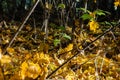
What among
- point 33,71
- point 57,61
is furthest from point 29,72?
point 57,61

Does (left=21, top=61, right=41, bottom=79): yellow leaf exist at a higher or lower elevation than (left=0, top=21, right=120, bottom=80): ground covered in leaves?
higher

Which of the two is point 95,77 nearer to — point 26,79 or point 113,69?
point 113,69

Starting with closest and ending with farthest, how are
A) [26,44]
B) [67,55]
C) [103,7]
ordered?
[67,55] < [26,44] < [103,7]

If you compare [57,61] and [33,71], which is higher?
[33,71]

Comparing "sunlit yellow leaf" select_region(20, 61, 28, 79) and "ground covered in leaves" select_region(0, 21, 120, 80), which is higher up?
"sunlit yellow leaf" select_region(20, 61, 28, 79)

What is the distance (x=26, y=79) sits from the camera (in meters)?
1.41

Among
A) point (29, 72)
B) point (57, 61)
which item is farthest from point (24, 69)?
point (57, 61)

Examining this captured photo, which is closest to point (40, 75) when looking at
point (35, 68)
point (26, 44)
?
point (35, 68)

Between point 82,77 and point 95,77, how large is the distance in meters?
0.18

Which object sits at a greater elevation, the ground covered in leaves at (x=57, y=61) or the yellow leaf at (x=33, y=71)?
the yellow leaf at (x=33, y=71)

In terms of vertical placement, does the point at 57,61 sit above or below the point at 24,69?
below

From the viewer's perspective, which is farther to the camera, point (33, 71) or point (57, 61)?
point (57, 61)

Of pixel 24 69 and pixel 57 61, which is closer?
pixel 24 69

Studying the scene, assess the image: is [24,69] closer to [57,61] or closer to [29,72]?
[29,72]
